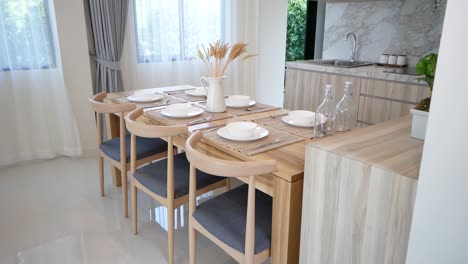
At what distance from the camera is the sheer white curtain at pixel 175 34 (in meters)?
3.59

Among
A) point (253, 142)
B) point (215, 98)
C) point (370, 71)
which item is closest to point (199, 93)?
point (215, 98)

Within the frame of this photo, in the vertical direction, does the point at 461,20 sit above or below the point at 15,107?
above

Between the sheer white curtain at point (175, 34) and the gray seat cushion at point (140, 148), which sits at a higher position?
the sheer white curtain at point (175, 34)

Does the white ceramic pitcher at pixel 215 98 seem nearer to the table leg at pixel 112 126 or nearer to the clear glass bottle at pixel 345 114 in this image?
the clear glass bottle at pixel 345 114

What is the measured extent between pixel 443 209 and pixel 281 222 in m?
0.67

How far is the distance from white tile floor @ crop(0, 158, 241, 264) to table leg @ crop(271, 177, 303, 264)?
2.14 ft

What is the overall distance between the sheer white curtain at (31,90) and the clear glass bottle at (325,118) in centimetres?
256

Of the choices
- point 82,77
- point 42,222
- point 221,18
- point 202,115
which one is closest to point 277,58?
point 221,18

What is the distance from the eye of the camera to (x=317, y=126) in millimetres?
1729

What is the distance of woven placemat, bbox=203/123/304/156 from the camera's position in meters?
1.59

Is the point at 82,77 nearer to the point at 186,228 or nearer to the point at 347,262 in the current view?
the point at 186,228

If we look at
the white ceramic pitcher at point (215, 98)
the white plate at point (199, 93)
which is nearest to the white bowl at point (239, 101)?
the white ceramic pitcher at point (215, 98)

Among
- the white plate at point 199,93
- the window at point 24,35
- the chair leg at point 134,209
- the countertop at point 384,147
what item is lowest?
the chair leg at point 134,209

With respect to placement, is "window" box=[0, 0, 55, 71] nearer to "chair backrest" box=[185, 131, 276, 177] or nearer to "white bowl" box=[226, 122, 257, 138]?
"white bowl" box=[226, 122, 257, 138]
